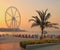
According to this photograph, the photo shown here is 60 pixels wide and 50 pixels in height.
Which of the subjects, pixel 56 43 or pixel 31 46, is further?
pixel 56 43

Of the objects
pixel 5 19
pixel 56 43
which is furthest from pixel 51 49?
pixel 5 19

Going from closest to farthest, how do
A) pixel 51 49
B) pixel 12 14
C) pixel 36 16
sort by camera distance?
pixel 51 49 → pixel 36 16 → pixel 12 14

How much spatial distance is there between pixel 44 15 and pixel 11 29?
11229 mm

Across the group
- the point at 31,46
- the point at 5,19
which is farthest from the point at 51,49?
the point at 5,19

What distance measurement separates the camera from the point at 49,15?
98.1ft

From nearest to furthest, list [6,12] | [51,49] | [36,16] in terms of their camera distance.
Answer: [51,49] < [36,16] < [6,12]

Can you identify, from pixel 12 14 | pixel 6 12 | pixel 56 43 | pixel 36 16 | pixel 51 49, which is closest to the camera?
pixel 51 49

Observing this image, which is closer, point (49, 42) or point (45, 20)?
point (49, 42)

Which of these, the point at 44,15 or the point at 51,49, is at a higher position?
the point at 44,15

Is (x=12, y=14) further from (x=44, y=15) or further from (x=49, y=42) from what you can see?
(x=49, y=42)

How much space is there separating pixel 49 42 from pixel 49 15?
1234 centimetres

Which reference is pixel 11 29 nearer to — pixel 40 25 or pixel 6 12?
pixel 6 12

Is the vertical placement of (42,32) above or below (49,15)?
below

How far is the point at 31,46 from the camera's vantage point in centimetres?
1556
